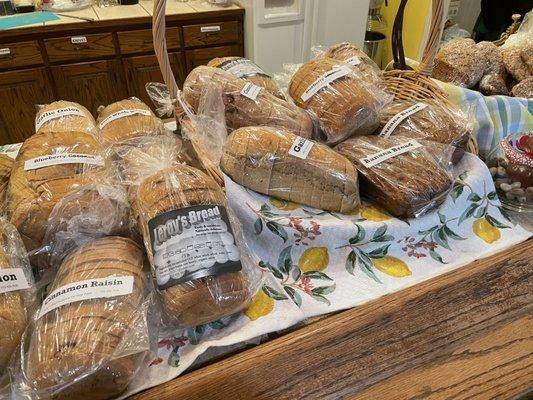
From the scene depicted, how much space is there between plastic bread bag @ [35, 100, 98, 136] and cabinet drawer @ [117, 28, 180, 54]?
5.21 ft

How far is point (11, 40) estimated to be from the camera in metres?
2.10

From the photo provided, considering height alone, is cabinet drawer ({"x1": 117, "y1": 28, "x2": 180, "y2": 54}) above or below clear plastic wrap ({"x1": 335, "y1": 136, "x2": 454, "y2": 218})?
below

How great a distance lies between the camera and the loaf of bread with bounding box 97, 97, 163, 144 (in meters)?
0.81

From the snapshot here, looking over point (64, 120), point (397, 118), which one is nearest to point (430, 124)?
point (397, 118)

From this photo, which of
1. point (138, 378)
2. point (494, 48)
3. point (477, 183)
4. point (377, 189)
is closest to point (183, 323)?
point (138, 378)

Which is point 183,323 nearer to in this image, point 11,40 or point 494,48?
point 494,48

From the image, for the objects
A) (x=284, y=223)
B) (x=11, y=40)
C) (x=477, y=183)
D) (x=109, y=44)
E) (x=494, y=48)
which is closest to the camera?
(x=284, y=223)

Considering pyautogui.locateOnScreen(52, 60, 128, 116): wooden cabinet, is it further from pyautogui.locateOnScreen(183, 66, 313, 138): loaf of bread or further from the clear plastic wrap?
the clear plastic wrap

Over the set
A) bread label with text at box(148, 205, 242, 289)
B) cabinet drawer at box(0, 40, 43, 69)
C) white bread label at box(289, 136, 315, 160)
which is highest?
white bread label at box(289, 136, 315, 160)

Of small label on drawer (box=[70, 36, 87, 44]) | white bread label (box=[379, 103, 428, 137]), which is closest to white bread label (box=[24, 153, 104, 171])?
white bread label (box=[379, 103, 428, 137])

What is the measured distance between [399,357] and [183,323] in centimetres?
30

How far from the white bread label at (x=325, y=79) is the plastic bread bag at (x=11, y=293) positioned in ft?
2.00

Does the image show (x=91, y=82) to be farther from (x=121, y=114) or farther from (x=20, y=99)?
(x=121, y=114)

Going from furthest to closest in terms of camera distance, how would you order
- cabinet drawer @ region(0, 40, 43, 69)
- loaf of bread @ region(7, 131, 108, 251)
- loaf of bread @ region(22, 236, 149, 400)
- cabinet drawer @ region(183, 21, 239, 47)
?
cabinet drawer @ region(183, 21, 239, 47), cabinet drawer @ region(0, 40, 43, 69), loaf of bread @ region(7, 131, 108, 251), loaf of bread @ region(22, 236, 149, 400)
